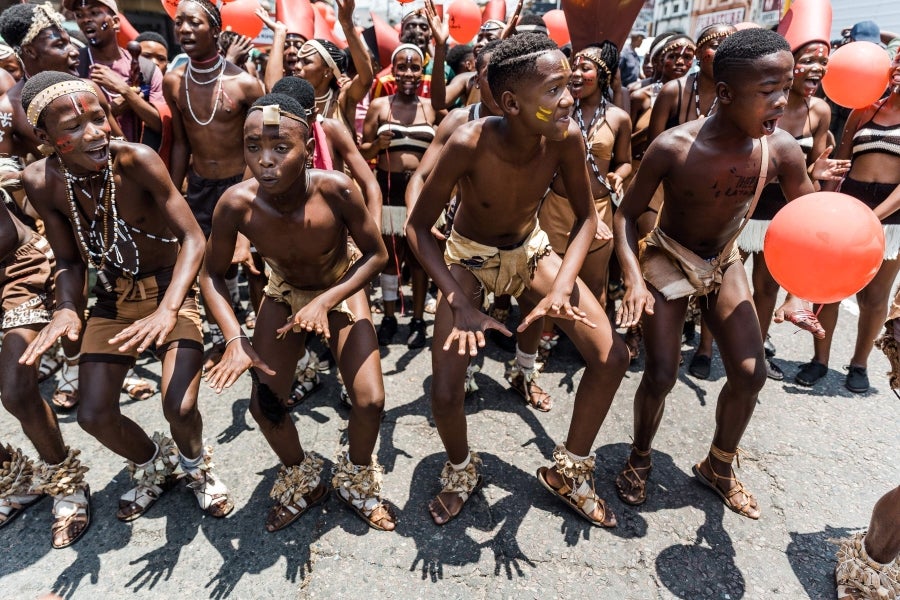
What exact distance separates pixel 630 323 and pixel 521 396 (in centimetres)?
154

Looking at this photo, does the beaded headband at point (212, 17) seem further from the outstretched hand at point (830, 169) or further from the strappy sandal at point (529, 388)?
the outstretched hand at point (830, 169)

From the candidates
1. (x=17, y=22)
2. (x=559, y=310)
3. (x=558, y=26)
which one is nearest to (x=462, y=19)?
(x=558, y=26)

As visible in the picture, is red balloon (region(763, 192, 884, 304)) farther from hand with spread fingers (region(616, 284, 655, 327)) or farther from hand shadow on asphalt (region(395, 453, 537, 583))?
hand shadow on asphalt (region(395, 453, 537, 583))

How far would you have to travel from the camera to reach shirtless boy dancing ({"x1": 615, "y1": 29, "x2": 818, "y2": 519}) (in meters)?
2.68

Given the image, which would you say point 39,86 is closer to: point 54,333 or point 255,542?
point 54,333

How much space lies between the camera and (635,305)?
2621 millimetres

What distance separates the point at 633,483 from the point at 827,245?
155 centimetres

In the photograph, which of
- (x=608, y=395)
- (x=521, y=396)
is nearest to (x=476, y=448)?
(x=521, y=396)

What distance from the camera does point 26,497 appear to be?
2.95m

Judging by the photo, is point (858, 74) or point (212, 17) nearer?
point (858, 74)

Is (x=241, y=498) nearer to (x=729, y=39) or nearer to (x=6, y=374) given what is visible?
(x=6, y=374)

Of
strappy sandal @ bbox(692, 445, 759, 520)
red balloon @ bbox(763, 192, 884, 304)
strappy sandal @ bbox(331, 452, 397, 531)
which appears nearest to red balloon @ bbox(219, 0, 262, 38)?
strappy sandal @ bbox(331, 452, 397, 531)

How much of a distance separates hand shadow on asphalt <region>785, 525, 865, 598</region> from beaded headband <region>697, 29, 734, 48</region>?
10.6 feet

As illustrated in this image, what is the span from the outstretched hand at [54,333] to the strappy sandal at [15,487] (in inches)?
29.5
